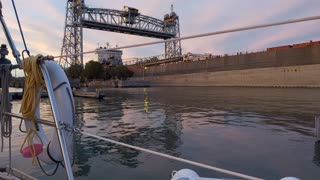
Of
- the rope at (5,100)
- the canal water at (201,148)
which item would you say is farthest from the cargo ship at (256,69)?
the rope at (5,100)

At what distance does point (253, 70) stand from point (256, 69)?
3.00 feet

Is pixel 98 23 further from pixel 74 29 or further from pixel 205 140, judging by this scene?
pixel 205 140

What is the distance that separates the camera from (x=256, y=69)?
68.7m

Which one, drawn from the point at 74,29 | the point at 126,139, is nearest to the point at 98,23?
the point at 74,29

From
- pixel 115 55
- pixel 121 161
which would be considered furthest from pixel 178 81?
pixel 121 161

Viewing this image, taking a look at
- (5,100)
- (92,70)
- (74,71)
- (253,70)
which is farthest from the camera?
(92,70)

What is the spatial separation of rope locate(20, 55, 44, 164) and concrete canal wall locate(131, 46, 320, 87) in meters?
58.3

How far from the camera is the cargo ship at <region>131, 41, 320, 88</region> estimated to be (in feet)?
192

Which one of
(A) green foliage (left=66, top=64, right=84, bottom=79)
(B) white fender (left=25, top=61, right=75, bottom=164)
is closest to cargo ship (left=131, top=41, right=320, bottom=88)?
(A) green foliage (left=66, top=64, right=84, bottom=79)

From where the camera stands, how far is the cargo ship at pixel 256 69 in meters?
58.5

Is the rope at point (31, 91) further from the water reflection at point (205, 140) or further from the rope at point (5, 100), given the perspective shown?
the water reflection at point (205, 140)

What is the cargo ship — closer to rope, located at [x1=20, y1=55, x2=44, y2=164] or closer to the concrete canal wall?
the concrete canal wall

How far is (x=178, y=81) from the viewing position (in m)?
90.8

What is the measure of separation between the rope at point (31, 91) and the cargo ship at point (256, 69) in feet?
190
